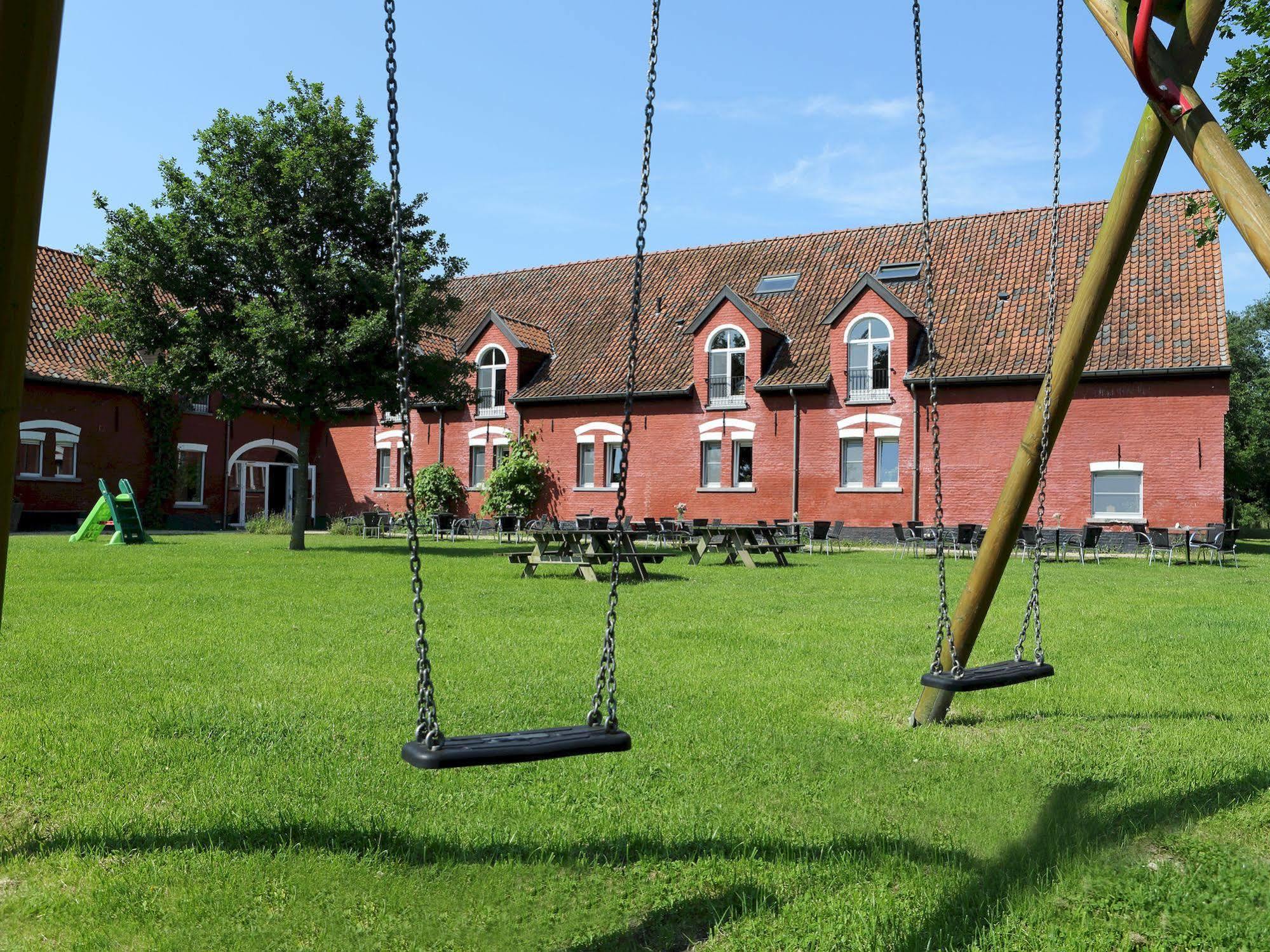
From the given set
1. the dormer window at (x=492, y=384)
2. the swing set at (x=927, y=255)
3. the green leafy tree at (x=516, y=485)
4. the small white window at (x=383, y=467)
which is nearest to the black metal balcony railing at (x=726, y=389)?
the green leafy tree at (x=516, y=485)

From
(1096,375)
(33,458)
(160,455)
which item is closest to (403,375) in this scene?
(1096,375)

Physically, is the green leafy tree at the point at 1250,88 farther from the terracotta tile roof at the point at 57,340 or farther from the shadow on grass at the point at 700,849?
the terracotta tile roof at the point at 57,340

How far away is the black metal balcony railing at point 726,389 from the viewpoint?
28406mm

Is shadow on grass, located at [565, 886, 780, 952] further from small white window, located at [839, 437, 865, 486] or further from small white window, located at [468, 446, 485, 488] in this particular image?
small white window, located at [468, 446, 485, 488]

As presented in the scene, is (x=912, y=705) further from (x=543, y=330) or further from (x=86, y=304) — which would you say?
(x=543, y=330)

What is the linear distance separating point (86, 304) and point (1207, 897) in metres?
21.7

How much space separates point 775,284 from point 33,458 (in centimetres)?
2180

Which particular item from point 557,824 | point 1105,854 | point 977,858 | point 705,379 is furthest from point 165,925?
point 705,379

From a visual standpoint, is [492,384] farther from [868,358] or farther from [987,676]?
[987,676]

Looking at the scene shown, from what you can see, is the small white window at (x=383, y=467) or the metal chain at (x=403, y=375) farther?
the small white window at (x=383, y=467)

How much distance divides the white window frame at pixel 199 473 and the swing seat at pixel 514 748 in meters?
32.2

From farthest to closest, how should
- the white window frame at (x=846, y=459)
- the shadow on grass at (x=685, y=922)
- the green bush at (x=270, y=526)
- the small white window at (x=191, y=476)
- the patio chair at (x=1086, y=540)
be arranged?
1. the small white window at (x=191, y=476)
2. the green bush at (x=270, y=526)
3. the white window frame at (x=846, y=459)
4. the patio chair at (x=1086, y=540)
5. the shadow on grass at (x=685, y=922)

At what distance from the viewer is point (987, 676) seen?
177 inches

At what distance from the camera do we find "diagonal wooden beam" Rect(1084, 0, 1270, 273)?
3.44 metres
